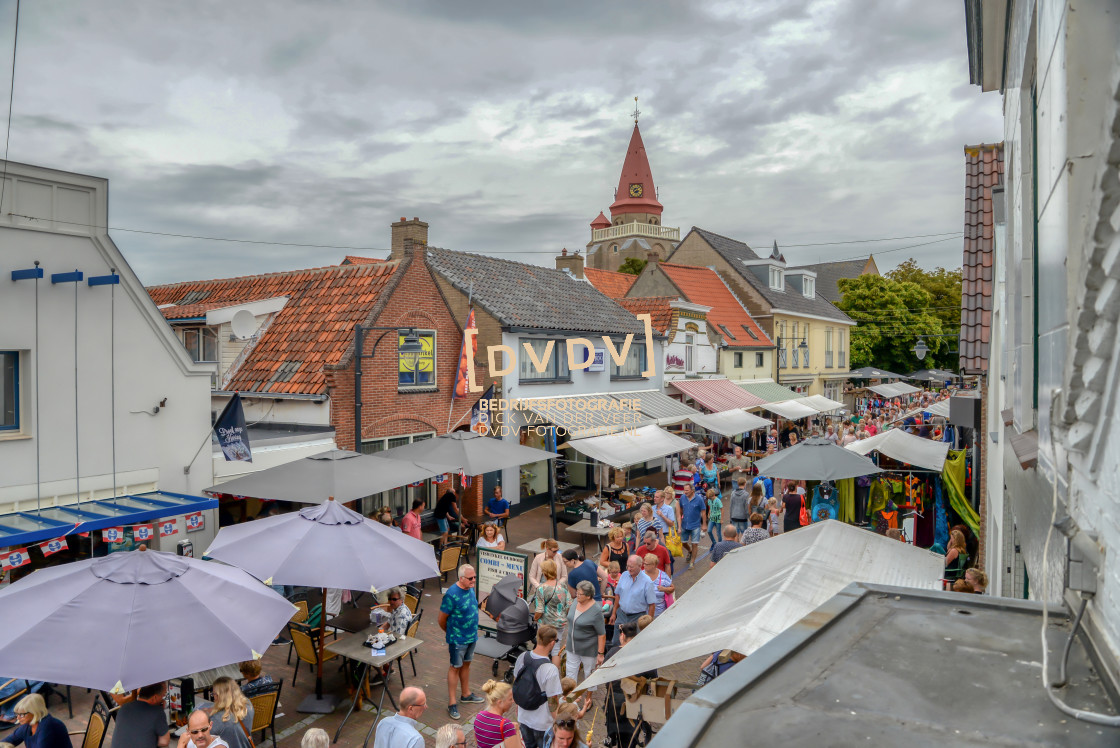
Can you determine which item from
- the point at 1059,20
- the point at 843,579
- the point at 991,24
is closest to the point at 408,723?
the point at 843,579

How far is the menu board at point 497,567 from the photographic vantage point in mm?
10750

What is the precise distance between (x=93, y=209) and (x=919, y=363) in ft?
177

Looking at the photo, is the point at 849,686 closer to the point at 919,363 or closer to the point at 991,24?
the point at 991,24

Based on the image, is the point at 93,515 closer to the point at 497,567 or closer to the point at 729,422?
the point at 497,567

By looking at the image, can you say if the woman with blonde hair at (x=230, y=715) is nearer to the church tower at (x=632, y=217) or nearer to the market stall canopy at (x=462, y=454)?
the market stall canopy at (x=462, y=454)

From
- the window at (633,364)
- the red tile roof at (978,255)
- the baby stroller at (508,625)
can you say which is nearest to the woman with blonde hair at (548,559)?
the baby stroller at (508,625)

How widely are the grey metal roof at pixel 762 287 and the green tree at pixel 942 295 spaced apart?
44.8 feet

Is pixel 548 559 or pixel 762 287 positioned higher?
pixel 762 287

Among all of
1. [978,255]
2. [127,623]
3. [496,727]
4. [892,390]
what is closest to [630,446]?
[978,255]

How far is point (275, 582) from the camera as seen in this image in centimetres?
783

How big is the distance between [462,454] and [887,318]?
142ft

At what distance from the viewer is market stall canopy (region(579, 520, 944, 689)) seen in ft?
15.3

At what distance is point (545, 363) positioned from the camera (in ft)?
66.4

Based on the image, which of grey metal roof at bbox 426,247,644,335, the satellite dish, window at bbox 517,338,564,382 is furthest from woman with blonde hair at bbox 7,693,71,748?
window at bbox 517,338,564,382
